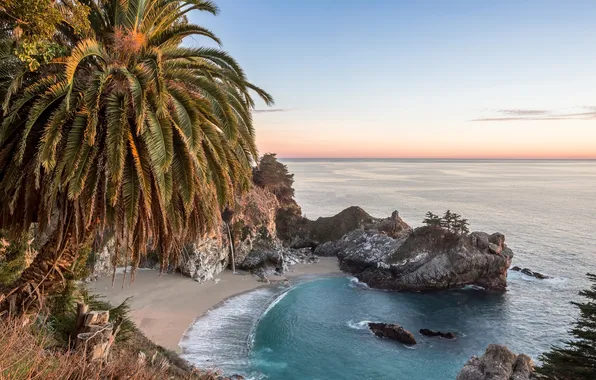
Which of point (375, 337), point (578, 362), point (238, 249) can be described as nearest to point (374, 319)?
point (375, 337)

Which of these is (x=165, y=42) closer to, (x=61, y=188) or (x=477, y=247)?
(x=61, y=188)

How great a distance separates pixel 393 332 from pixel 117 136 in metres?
25.0

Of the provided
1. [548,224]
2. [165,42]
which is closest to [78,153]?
[165,42]

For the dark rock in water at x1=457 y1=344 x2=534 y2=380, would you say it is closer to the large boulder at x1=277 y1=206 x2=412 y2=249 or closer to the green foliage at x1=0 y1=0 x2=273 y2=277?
the green foliage at x1=0 y1=0 x2=273 y2=277

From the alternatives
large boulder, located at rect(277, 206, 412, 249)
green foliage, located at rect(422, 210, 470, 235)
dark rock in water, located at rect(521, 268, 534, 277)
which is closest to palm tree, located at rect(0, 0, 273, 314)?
green foliage, located at rect(422, 210, 470, 235)

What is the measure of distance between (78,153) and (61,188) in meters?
1.16

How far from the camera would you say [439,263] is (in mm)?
38312

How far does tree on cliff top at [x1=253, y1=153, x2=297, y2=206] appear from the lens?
5080 centimetres

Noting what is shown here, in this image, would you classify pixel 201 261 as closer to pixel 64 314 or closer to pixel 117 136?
pixel 64 314

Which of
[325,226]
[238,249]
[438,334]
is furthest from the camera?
[325,226]

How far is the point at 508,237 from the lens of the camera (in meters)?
57.9

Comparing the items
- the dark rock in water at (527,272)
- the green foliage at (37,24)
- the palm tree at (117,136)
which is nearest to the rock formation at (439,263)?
the dark rock in water at (527,272)

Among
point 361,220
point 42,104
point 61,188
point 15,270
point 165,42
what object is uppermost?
point 165,42

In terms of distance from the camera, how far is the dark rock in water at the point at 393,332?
85.3ft
